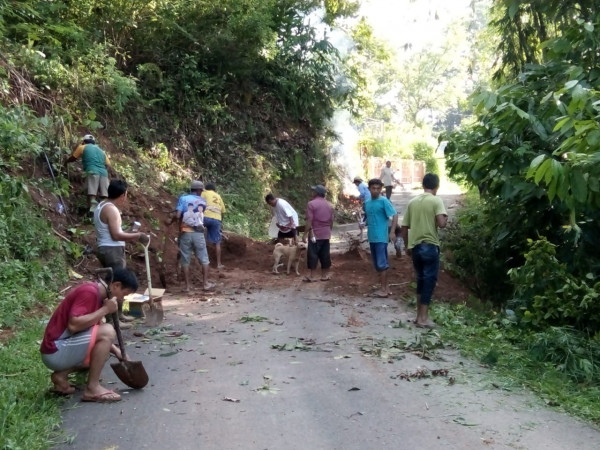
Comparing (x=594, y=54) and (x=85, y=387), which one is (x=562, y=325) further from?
(x=85, y=387)

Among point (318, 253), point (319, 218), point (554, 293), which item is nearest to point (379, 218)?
point (319, 218)

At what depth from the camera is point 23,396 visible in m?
5.55

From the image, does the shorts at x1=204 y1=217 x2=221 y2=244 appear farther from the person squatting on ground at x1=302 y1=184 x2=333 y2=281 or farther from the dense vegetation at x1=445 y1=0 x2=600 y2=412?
the dense vegetation at x1=445 y1=0 x2=600 y2=412

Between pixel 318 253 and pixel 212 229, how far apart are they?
214cm

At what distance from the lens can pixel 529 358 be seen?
7559 mm

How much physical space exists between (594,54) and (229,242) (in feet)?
27.1

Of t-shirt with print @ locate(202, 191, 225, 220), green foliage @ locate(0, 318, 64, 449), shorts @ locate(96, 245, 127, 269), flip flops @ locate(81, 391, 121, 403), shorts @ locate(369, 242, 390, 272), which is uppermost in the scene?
t-shirt with print @ locate(202, 191, 225, 220)

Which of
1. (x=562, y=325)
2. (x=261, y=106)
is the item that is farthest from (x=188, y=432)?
(x=261, y=106)

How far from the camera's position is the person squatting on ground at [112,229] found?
7777 millimetres

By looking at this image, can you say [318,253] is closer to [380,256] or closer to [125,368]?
[380,256]

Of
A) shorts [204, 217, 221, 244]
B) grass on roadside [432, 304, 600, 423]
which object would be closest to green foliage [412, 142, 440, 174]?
shorts [204, 217, 221, 244]

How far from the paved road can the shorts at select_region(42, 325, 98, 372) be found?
1.19 ft

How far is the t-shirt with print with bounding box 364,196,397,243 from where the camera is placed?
10.7m

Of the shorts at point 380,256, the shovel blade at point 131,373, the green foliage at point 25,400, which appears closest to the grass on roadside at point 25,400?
the green foliage at point 25,400
